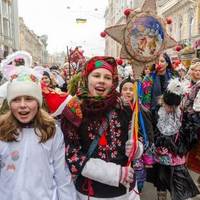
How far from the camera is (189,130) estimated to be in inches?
167

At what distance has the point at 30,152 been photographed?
2.34 m

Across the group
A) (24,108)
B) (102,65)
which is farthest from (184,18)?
(24,108)

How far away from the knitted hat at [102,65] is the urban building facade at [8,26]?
142 feet

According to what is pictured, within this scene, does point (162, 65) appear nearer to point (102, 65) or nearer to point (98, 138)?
point (102, 65)

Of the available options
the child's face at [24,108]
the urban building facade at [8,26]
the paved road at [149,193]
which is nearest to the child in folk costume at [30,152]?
the child's face at [24,108]

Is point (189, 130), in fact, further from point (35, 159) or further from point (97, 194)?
point (35, 159)

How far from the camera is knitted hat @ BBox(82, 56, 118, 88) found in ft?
8.25

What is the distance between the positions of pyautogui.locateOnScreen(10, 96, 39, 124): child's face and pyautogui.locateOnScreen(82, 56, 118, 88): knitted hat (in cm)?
43

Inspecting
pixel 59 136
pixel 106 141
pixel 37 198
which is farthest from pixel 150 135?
pixel 37 198

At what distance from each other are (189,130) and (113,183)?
208 cm

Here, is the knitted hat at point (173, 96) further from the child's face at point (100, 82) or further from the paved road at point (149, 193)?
the child's face at point (100, 82)

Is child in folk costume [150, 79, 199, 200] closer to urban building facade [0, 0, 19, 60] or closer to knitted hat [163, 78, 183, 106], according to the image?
knitted hat [163, 78, 183, 106]

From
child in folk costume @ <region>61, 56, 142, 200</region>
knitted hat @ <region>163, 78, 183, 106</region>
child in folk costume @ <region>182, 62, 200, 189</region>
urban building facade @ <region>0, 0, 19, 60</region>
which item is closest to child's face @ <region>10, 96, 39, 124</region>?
child in folk costume @ <region>61, 56, 142, 200</region>

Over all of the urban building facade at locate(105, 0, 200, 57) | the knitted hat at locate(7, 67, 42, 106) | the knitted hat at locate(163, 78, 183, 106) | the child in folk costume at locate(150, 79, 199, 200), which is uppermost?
the urban building facade at locate(105, 0, 200, 57)
